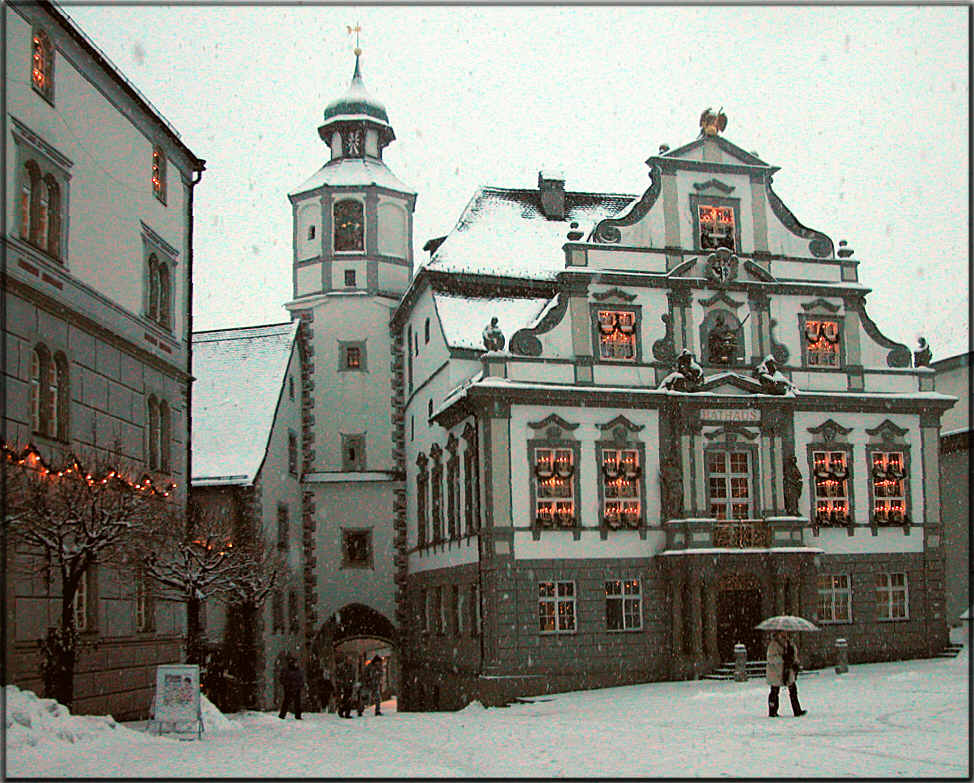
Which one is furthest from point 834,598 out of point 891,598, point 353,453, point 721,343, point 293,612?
point 293,612

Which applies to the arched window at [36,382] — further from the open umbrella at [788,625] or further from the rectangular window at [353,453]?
the rectangular window at [353,453]

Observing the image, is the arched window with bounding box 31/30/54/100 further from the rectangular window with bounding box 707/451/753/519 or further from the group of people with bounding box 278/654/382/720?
the rectangular window with bounding box 707/451/753/519

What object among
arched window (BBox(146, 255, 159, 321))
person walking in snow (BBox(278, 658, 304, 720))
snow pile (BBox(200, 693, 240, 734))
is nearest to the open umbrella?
snow pile (BBox(200, 693, 240, 734))

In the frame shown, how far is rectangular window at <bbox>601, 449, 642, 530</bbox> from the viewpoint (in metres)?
34.6

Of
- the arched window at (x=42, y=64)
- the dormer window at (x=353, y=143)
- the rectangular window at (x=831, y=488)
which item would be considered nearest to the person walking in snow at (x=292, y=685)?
the arched window at (x=42, y=64)

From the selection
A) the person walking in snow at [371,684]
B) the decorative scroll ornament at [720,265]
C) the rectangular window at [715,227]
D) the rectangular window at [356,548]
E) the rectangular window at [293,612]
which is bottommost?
the person walking in snow at [371,684]

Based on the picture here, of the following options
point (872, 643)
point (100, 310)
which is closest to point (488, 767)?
point (100, 310)

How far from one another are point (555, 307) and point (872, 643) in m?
13.0

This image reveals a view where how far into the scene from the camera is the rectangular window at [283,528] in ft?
138

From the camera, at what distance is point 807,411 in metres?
36.9

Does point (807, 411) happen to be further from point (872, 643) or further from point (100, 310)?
point (100, 310)

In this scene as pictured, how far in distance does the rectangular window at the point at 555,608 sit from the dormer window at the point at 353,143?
879 inches

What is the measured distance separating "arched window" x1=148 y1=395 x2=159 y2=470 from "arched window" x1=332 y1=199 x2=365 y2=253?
69.1ft

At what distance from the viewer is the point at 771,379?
3581 cm
